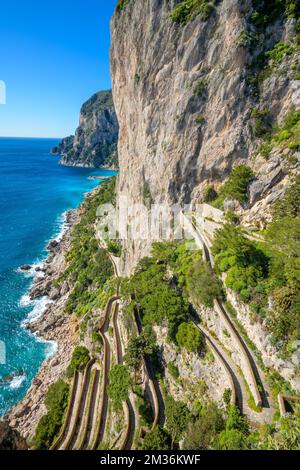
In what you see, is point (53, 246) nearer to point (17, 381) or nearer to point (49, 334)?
point (49, 334)

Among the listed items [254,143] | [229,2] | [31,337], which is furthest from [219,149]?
[31,337]

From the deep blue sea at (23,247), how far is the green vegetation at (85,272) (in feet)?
22.1

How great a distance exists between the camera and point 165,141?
3656cm

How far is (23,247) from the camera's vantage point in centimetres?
6159

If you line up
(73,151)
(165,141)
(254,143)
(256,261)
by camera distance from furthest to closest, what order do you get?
(73,151) < (165,141) < (254,143) < (256,261)

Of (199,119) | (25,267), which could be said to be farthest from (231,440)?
(25,267)

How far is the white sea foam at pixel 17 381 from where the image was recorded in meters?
30.3

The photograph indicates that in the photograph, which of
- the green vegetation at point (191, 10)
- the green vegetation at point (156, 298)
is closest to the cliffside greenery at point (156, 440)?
the green vegetation at point (156, 298)

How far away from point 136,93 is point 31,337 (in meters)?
45.0

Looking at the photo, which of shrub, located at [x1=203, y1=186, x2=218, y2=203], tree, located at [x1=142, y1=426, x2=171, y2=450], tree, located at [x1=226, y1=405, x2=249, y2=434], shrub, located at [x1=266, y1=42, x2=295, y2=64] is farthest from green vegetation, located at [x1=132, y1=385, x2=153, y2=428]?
shrub, located at [x1=266, y1=42, x2=295, y2=64]

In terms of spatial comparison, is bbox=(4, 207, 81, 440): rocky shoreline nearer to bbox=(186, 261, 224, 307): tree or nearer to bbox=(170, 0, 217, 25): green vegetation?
bbox=(186, 261, 224, 307): tree

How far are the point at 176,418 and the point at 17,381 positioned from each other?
25.6 metres

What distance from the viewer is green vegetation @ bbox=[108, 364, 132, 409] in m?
18.0
